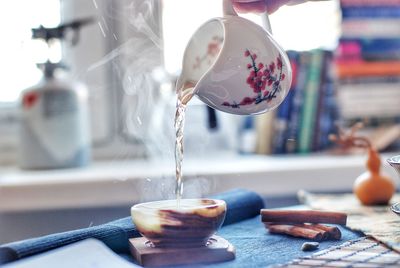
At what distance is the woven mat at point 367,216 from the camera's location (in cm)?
76

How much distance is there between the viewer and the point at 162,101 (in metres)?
1.64

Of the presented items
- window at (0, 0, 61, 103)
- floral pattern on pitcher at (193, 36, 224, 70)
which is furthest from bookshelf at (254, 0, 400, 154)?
floral pattern on pitcher at (193, 36, 224, 70)

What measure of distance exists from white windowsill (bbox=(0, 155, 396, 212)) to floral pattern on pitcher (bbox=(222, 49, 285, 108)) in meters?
0.59

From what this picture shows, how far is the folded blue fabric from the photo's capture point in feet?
2.17

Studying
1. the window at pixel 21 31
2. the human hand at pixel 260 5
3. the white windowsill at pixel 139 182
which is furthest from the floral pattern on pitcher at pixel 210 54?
the window at pixel 21 31

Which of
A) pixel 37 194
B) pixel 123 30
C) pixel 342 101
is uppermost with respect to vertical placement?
pixel 123 30

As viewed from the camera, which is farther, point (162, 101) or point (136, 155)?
point (136, 155)

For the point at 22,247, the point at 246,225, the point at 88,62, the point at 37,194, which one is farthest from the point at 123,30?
the point at 22,247

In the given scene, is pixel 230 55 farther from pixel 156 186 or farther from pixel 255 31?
pixel 156 186

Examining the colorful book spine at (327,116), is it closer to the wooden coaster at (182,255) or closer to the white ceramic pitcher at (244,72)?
the white ceramic pitcher at (244,72)

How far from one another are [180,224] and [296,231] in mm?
165

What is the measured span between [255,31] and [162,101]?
2.85 feet

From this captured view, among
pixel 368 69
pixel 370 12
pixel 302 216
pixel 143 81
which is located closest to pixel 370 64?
pixel 368 69

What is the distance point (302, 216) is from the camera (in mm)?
805
